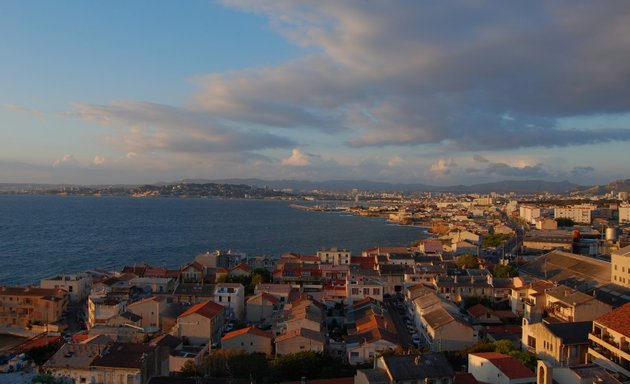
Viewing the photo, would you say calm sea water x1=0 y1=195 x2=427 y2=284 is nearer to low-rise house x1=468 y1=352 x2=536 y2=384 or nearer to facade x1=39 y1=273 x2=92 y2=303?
facade x1=39 y1=273 x2=92 y2=303

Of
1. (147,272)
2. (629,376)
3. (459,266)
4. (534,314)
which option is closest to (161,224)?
(147,272)

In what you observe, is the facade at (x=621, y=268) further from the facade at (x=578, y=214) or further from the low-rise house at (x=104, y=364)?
the facade at (x=578, y=214)

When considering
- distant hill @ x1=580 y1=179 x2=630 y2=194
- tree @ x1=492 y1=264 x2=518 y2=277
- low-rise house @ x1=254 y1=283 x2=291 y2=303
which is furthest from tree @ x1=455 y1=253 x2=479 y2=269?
distant hill @ x1=580 y1=179 x2=630 y2=194

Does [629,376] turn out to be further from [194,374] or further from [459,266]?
[459,266]

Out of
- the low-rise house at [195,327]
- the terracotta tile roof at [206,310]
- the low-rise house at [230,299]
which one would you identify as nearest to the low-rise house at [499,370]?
the low-rise house at [195,327]

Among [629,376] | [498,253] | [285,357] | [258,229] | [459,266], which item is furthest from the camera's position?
[258,229]
